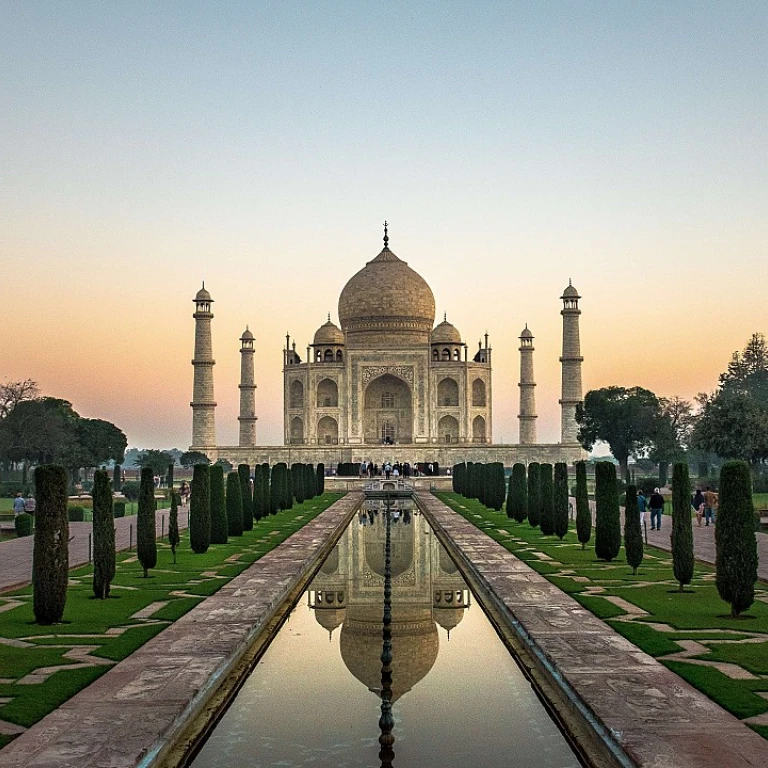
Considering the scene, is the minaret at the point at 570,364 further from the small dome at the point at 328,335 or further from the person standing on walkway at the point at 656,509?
the person standing on walkway at the point at 656,509

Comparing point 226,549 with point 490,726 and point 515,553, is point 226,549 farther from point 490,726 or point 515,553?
point 490,726

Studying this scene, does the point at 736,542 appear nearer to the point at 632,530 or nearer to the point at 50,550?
the point at 632,530

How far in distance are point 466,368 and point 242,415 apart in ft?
33.9

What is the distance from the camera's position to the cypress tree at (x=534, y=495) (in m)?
17.5

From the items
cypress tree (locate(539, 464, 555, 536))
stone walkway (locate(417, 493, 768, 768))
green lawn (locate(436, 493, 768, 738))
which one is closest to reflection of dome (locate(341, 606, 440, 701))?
stone walkway (locate(417, 493, 768, 768))

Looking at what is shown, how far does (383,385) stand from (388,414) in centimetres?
133

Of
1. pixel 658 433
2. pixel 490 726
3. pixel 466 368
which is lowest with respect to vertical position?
pixel 490 726

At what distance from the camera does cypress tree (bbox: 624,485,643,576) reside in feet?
35.7

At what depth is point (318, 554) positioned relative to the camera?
13.4 m

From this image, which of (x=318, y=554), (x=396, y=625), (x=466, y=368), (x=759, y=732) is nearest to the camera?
(x=759, y=732)

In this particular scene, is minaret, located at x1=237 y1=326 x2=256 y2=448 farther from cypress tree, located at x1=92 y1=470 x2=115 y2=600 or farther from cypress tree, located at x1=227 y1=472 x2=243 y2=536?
cypress tree, located at x1=92 y1=470 x2=115 y2=600

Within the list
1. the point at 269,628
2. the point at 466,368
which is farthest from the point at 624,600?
the point at 466,368

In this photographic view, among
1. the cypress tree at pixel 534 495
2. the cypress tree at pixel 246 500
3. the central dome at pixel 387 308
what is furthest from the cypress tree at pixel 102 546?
the central dome at pixel 387 308

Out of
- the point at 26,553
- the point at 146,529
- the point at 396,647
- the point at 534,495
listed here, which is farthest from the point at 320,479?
the point at 396,647
